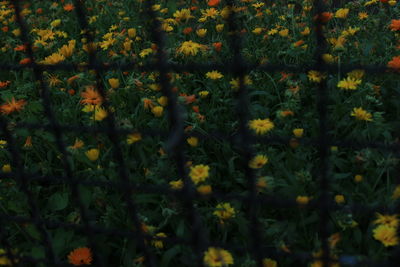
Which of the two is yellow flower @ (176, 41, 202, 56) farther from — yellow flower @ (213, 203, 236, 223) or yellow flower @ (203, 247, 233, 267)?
yellow flower @ (203, 247, 233, 267)

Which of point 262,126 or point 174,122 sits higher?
point 174,122

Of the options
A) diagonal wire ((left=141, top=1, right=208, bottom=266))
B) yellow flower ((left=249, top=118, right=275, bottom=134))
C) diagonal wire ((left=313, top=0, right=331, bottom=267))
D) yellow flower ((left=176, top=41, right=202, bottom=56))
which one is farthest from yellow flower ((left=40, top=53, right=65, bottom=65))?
diagonal wire ((left=313, top=0, right=331, bottom=267))

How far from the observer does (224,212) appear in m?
1.25

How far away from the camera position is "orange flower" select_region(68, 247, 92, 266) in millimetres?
1248

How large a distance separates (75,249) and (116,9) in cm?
248

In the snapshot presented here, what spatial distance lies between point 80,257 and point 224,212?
43cm

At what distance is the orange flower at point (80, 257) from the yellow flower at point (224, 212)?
0.38 meters

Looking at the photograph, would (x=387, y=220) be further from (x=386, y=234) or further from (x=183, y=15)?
(x=183, y=15)

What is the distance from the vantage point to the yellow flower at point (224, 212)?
1244 mm

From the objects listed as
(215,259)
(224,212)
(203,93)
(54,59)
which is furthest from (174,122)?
(54,59)

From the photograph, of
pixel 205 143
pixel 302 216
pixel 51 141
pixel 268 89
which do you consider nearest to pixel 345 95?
pixel 268 89

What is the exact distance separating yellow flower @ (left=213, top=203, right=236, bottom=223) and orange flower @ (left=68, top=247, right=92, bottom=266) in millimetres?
381

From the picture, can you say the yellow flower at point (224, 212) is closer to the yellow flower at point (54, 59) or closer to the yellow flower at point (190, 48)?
the yellow flower at point (190, 48)

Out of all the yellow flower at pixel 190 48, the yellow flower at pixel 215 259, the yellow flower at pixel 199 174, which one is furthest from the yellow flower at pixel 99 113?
the yellow flower at pixel 215 259
